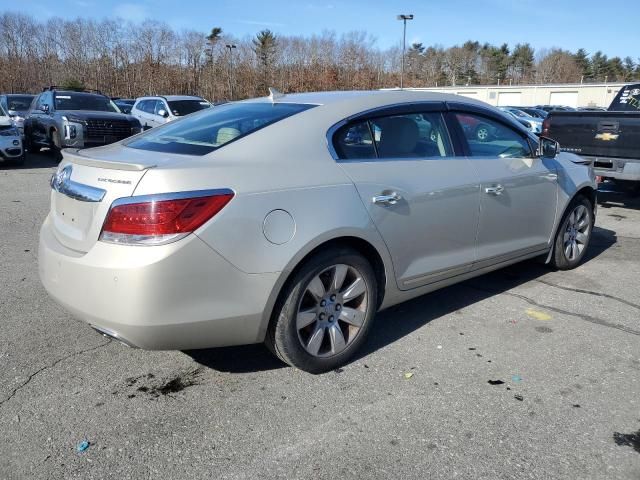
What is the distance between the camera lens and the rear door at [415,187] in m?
3.38

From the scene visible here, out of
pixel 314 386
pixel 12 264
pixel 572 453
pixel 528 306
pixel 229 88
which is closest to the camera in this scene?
pixel 572 453

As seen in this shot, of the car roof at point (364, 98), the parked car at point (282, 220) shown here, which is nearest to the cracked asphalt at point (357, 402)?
the parked car at point (282, 220)

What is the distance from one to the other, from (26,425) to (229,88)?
57480 millimetres

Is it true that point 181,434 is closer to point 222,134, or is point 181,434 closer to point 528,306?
point 222,134

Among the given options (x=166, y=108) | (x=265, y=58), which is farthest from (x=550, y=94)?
(x=166, y=108)

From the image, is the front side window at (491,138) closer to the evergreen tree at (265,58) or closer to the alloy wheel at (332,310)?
the alloy wheel at (332,310)

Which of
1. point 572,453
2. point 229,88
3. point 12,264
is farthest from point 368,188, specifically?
point 229,88

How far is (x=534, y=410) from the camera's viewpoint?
295 centimetres

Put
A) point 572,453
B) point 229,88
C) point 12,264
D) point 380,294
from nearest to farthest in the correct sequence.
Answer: point 572,453
point 380,294
point 12,264
point 229,88

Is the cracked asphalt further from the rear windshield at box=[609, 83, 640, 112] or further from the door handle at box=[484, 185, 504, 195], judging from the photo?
the rear windshield at box=[609, 83, 640, 112]

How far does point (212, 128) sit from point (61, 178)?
0.95 m

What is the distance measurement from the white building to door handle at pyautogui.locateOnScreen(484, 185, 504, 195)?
57.3 meters

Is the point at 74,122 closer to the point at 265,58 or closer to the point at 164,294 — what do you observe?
the point at 164,294

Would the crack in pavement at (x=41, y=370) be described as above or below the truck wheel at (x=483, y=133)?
below
